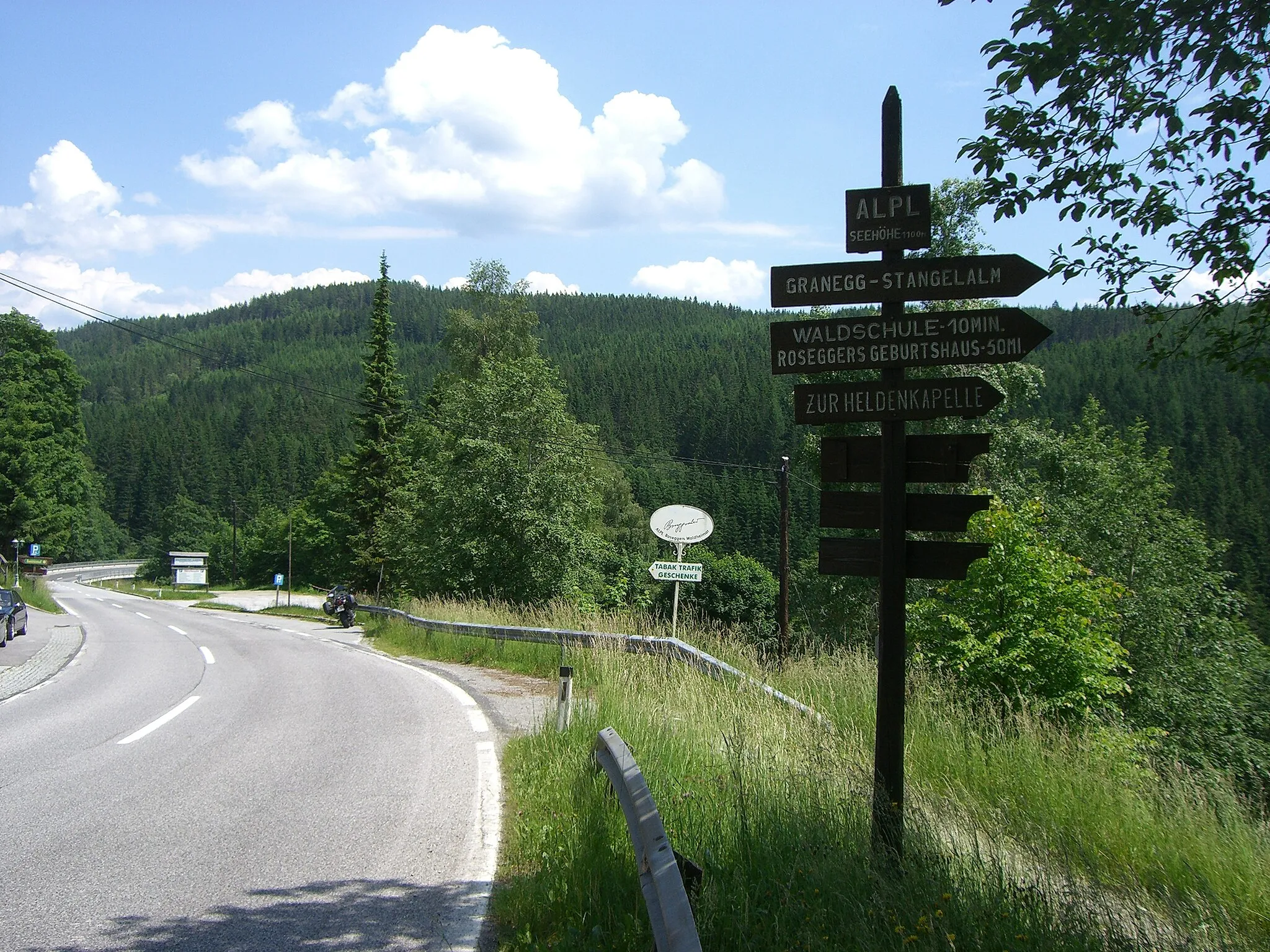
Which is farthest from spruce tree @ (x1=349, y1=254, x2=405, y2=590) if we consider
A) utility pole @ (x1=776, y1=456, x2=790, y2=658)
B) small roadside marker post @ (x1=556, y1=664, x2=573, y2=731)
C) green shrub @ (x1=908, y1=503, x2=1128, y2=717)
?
small roadside marker post @ (x1=556, y1=664, x2=573, y2=731)

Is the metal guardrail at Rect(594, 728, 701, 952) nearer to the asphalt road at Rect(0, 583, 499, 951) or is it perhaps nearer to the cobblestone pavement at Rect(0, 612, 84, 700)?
the asphalt road at Rect(0, 583, 499, 951)

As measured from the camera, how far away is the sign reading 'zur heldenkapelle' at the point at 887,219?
4.82 metres

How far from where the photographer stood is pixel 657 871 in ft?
10.6

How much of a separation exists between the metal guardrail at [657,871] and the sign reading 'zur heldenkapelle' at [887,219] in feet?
9.57

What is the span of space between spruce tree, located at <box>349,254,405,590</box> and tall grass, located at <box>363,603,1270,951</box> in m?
42.4

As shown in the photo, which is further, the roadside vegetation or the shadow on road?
the roadside vegetation

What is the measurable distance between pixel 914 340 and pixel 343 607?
1491 inches

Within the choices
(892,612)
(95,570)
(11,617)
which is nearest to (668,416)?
(95,570)

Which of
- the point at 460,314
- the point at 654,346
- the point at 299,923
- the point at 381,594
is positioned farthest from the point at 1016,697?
the point at 654,346

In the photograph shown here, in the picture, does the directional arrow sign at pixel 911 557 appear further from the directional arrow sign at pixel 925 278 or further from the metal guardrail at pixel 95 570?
the metal guardrail at pixel 95 570

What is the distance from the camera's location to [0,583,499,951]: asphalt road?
178 inches

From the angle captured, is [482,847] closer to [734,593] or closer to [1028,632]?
[1028,632]

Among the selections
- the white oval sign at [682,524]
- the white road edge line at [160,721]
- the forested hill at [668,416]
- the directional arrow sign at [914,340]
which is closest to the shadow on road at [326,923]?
the directional arrow sign at [914,340]

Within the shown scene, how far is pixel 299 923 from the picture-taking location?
4539 millimetres
